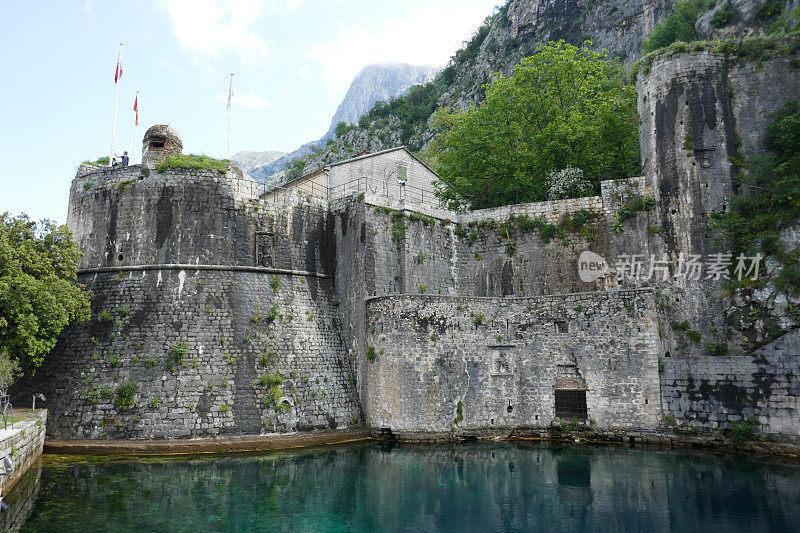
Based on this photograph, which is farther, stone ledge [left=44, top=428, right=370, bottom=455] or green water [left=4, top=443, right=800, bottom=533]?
stone ledge [left=44, top=428, right=370, bottom=455]

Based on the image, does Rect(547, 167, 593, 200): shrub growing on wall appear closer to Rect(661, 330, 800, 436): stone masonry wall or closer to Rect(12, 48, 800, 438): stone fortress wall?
Rect(12, 48, 800, 438): stone fortress wall

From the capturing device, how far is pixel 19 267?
16.0 metres

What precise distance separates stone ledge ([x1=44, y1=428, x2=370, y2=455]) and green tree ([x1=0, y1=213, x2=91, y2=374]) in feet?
9.92

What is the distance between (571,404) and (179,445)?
14098 millimetres

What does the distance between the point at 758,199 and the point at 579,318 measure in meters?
8.42

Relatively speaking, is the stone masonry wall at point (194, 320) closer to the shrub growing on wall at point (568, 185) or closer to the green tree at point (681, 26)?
the shrub growing on wall at point (568, 185)

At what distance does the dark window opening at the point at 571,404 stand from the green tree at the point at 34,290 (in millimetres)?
17644

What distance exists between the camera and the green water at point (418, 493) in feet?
38.6

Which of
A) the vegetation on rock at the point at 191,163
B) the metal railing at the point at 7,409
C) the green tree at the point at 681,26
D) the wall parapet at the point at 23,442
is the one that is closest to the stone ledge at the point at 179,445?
the wall parapet at the point at 23,442

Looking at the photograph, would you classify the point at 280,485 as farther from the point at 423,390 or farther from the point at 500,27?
the point at 500,27

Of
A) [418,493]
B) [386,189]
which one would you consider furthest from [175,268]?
[386,189]

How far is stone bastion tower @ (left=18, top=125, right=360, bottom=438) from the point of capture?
17375mm

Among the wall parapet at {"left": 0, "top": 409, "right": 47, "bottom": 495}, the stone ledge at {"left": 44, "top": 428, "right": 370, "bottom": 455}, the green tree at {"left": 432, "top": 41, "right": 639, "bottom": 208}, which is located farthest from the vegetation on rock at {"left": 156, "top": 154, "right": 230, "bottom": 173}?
the green tree at {"left": 432, "top": 41, "right": 639, "bottom": 208}

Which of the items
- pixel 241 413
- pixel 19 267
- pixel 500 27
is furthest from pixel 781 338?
pixel 500 27
